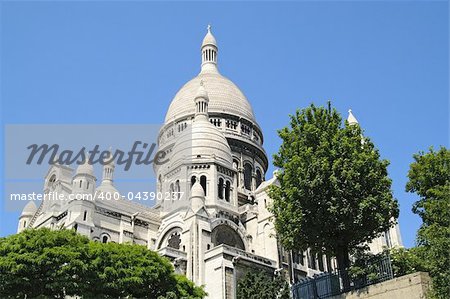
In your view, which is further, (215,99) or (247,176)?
(215,99)

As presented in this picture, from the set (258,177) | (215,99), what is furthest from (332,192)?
(215,99)

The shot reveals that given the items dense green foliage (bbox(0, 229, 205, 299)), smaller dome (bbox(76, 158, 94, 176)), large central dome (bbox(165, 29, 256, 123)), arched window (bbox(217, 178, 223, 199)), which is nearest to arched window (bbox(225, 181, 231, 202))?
arched window (bbox(217, 178, 223, 199))

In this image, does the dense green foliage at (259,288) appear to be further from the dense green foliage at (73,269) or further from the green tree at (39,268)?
the green tree at (39,268)

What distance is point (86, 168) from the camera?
152 ft

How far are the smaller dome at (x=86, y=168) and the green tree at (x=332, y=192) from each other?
2467cm

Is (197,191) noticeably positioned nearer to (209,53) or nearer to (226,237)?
(226,237)

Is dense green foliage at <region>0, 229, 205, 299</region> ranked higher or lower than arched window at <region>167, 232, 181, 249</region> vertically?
lower

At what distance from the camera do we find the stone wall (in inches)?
773

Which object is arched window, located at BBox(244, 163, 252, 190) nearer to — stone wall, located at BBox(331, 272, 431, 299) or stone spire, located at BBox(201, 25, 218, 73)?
stone spire, located at BBox(201, 25, 218, 73)

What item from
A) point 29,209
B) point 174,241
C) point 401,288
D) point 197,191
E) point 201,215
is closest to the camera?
point 401,288

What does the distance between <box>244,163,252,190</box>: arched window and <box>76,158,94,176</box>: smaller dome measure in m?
19.8

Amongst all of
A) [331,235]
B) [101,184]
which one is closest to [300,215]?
[331,235]

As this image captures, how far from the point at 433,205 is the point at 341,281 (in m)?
6.03

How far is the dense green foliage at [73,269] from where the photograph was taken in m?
26.2
